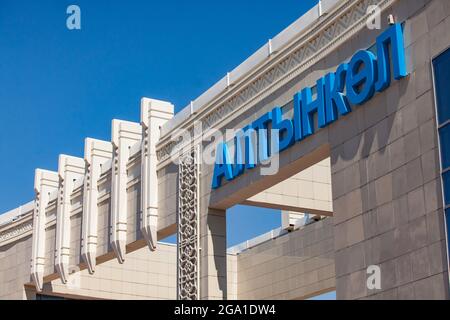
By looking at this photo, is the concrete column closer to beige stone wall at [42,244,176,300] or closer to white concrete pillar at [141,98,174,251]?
white concrete pillar at [141,98,174,251]

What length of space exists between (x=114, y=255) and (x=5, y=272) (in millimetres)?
8994

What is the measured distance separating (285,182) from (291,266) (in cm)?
894

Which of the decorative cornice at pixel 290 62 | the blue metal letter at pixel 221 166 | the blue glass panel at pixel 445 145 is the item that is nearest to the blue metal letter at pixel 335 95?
the decorative cornice at pixel 290 62

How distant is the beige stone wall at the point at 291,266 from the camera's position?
3516 cm

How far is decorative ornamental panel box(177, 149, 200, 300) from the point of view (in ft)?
92.6

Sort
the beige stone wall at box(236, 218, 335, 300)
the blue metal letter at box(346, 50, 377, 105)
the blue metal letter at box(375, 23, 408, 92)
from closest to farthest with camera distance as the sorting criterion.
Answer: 1. the blue metal letter at box(375, 23, 408, 92)
2. the blue metal letter at box(346, 50, 377, 105)
3. the beige stone wall at box(236, 218, 335, 300)

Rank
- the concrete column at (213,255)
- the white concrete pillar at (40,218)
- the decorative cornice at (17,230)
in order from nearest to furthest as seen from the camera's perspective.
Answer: the concrete column at (213,255) → the white concrete pillar at (40,218) → the decorative cornice at (17,230)

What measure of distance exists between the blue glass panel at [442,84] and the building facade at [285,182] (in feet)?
0.11

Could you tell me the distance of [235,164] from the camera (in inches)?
1056

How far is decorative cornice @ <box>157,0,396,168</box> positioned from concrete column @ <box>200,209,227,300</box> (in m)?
2.95

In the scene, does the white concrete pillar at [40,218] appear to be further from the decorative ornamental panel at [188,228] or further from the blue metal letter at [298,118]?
the blue metal letter at [298,118]

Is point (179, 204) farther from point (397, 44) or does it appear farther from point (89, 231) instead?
point (397, 44)

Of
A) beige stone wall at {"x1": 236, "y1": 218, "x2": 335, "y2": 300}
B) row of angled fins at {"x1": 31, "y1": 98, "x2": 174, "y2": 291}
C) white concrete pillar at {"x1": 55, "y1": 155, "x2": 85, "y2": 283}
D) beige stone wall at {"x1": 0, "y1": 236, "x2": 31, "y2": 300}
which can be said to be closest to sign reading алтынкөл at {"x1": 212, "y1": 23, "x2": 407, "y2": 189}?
row of angled fins at {"x1": 31, "y1": 98, "x2": 174, "y2": 291}

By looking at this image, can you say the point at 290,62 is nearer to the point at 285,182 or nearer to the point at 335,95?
the point at 335,95
